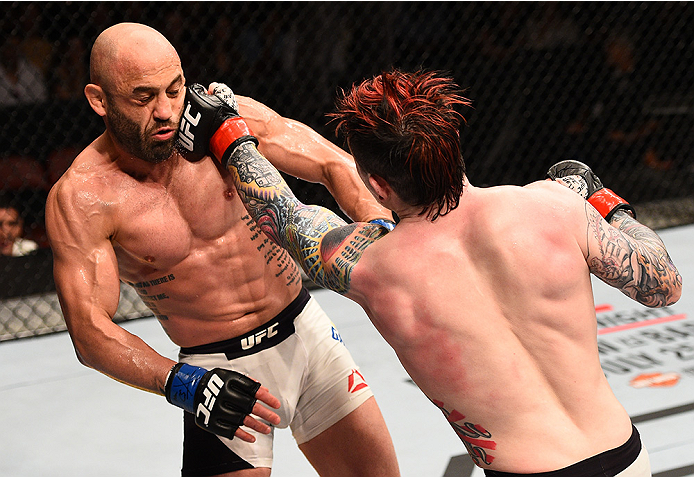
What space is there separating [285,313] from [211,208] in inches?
13.5

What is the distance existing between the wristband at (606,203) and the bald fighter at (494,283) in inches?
6.3

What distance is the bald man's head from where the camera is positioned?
1.70 m

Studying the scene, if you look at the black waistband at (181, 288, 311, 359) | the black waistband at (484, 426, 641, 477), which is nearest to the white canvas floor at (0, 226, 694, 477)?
the black waistband at (181, 288, 311, 359)

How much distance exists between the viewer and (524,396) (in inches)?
51.0

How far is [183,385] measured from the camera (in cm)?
159

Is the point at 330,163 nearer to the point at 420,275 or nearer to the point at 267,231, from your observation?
the point at 267,231

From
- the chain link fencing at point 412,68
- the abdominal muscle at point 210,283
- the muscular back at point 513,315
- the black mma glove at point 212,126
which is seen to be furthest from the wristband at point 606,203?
the chain link fencing at point 412,68

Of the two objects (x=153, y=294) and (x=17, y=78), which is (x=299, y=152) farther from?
(x=17, y=78)

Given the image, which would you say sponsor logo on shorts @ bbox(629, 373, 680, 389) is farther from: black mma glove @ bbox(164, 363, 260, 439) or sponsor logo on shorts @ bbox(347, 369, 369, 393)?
black mma glove @ bbox(164, 363, 260, 439)

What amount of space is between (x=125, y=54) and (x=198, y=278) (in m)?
0.56

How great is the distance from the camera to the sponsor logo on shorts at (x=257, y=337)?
1.96 m

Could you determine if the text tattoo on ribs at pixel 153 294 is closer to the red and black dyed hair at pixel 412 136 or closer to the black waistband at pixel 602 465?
the red and black dyed hair at pixel 412 136

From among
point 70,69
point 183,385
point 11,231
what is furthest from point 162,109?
point 70,69

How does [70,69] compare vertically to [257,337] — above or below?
below
